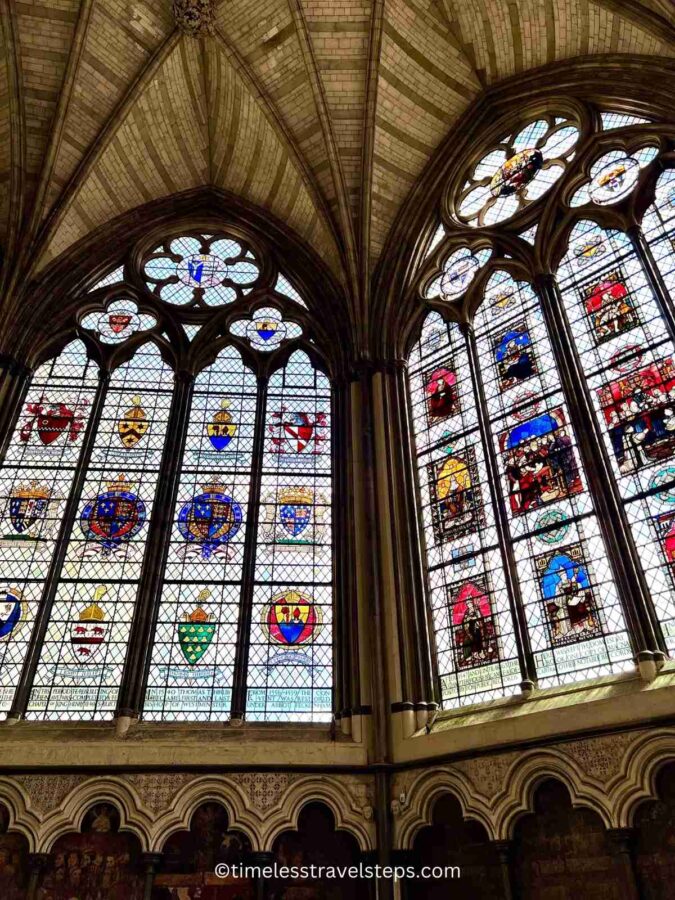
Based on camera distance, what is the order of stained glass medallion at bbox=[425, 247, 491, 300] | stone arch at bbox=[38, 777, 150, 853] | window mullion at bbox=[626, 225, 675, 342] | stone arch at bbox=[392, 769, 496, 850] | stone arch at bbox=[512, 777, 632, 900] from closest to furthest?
stone arch at bbox=[512, 777, 632, 900] → stone arch at bbox=[392, 769, 496, 850] → stone arch at bbox=[38, 777, 150, 853] → window mullion at bbox=[626, 225, 675, 342] → stained glass medallion at bbox=[425, 247, 491, 300]

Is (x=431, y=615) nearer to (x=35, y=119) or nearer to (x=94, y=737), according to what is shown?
(x=94, y=737)

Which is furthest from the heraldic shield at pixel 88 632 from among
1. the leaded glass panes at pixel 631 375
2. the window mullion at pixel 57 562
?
the leaded glass panes at pixel 631 375

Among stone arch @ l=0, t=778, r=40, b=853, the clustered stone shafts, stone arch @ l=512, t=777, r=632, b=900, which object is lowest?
stone arch @ l=512, t=777, r=632, b=900

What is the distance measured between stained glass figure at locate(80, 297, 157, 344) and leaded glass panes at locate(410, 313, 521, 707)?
454 cm

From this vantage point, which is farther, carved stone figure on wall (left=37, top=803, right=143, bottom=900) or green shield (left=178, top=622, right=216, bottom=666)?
green shield (left=178, top=622, right=216, bottom=666)

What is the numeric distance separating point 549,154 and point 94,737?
10.1m

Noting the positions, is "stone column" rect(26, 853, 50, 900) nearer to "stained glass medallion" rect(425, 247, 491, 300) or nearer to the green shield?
the green shield

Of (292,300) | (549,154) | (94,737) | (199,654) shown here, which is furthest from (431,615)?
(549,154)

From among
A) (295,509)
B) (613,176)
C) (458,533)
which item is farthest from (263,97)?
(458,533)

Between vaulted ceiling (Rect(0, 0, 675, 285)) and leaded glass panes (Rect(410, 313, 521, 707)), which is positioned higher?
vaulted ceiling (Rect(0, 0, 675, 285))

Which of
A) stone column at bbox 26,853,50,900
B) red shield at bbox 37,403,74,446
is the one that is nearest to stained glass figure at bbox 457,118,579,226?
red shield at bbox 37,403,74,446

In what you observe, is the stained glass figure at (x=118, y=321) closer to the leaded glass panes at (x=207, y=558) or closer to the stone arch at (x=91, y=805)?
the leaded glass panes at (x=207, y=558)

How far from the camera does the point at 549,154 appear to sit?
1134 centimetres

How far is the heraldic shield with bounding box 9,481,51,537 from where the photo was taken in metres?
9.95
